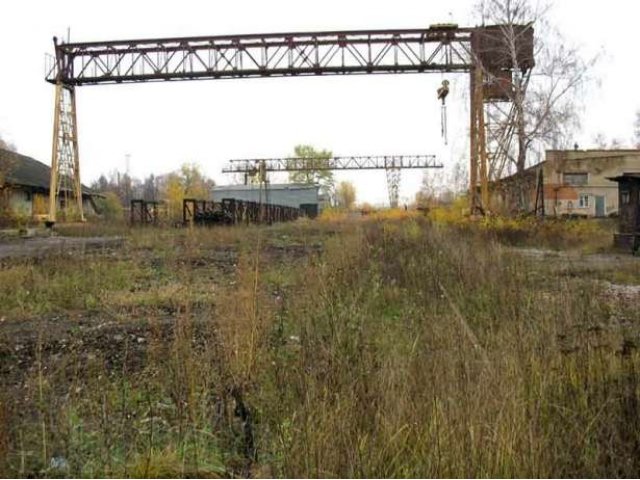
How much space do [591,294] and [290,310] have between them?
286 cm

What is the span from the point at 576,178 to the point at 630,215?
32.8 metres

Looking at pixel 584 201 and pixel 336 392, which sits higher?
pixel 584 201

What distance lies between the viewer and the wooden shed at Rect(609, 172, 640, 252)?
14133 millimetres

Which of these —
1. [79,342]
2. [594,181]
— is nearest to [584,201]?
[594,181]

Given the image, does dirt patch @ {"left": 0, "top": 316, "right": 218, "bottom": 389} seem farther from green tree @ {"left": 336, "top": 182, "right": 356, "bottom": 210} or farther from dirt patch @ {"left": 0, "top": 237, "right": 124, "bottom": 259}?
green tree @ {"left": 336, "top": 182, "right": 356, "bottom": 210}

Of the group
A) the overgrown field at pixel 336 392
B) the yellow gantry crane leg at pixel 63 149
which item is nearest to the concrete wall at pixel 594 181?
the yellow gantry crane leg at pixel 63 149

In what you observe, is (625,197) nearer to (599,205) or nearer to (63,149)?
(63,149)

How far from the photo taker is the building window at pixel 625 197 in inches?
581

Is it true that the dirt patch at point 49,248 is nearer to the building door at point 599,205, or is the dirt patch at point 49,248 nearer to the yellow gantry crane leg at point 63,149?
the yellow gantry crane leg at point 63,149

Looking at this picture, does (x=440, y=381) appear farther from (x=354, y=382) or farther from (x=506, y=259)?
(x=506, y=259)

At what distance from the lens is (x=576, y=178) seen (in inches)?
1736

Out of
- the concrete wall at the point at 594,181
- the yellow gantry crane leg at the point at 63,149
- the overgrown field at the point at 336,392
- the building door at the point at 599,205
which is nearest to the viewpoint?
the overgrown field at the point at 336,392

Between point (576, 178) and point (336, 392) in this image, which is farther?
point (576, 178)

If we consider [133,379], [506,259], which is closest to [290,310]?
[133,379]
